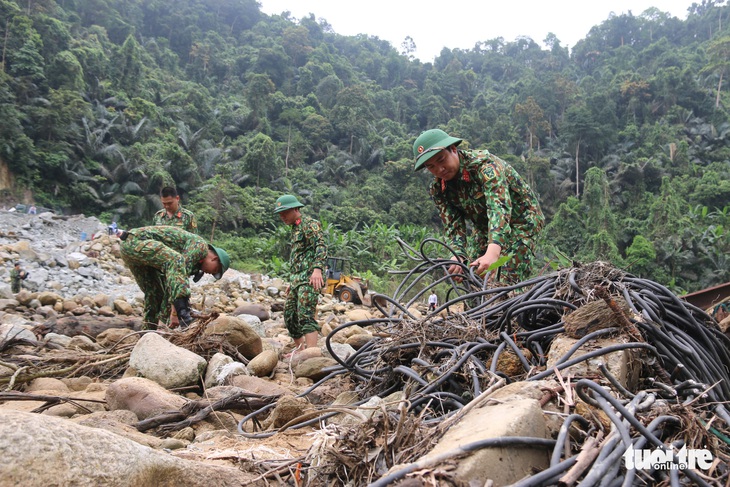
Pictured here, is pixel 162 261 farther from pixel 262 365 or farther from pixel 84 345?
pixel 262 365

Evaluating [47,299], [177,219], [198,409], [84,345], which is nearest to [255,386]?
[198,409]

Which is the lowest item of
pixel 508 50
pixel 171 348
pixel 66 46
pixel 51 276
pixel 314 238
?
pixel 51 276

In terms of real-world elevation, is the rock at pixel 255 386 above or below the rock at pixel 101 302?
above

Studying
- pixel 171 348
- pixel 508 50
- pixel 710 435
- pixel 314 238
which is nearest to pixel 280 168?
pixel 314 238

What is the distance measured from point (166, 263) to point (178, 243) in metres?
0.28

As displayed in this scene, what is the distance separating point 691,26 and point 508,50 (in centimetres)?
2341

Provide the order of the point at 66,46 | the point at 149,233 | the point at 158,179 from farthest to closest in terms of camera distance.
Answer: the point at 66,46 → the point at 158,179 → the point at 149,233

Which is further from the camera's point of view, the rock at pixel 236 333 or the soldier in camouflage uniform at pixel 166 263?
the soldier in camouflage uniform at pixel 166 263

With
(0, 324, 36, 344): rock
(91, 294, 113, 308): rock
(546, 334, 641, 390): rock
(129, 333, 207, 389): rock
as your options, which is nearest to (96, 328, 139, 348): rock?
(0, 324, 36, 344): rock

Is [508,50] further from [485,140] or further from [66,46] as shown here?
[66,46]

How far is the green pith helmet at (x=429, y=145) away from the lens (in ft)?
8.45

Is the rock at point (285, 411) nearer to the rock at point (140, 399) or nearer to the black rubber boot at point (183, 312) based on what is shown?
the rock at point (140, 399)

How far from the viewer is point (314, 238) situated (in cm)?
442

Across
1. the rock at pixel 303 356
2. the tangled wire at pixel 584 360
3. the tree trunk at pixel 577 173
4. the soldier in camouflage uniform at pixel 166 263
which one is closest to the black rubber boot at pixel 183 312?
the soldier in camouflage uniform at pixel 166 263
